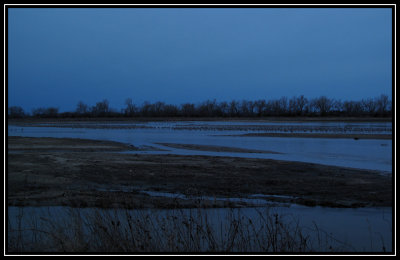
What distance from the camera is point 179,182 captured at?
42.1ft

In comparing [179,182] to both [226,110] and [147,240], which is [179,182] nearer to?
[147,240]

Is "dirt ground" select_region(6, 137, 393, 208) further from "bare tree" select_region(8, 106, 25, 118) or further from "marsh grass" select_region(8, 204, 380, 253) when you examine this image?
"bare tree" select_region(8, 106, 25, 118)

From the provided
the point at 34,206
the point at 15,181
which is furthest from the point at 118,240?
the point at 15,181

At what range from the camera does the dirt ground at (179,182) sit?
9945mm

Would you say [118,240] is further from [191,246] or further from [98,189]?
[98,189]

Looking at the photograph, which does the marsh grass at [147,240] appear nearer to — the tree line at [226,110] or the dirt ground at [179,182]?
the dirt ground at [179,182]

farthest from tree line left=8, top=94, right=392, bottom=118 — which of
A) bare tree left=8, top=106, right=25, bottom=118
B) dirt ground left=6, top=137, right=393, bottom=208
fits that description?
dirt ground left=6, top=137, right=393, bottom=208

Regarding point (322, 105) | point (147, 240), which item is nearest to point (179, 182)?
point (147, 240)

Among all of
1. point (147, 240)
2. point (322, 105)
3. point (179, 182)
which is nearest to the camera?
point (147, 240)
